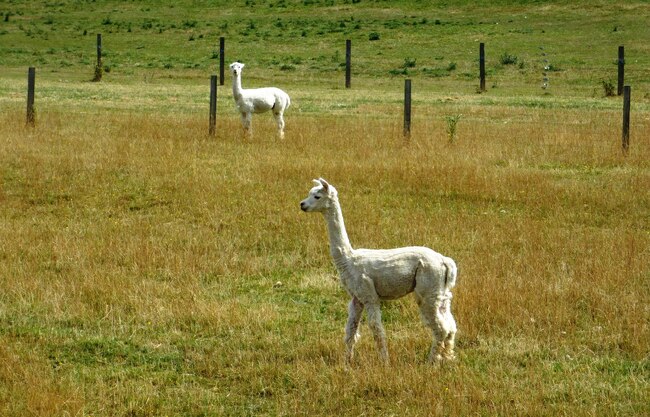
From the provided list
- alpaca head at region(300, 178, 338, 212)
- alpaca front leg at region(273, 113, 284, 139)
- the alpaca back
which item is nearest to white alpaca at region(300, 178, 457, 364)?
alpaca head at region(300, 178, 338, 212)

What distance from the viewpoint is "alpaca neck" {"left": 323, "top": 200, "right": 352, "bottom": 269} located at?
852 cm

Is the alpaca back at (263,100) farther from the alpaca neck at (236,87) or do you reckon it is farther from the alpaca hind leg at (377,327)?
the alpaca hind leg at (377,327)

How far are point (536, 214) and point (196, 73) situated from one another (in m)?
28.6

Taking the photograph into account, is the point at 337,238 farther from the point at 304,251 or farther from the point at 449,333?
the point at 304,251

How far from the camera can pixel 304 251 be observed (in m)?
12.6

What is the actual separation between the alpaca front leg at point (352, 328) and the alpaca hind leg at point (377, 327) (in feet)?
0.43

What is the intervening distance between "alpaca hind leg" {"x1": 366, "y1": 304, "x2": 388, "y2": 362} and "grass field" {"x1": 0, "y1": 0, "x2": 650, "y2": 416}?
0.16m

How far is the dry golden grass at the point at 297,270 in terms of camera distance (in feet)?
26.1

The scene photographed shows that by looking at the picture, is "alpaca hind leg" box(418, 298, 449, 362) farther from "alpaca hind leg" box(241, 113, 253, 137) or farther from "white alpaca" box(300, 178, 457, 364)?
"alpaca hind leg" box(241, 113, 253, 137)


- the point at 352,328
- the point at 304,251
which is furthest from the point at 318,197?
the point at 304,251

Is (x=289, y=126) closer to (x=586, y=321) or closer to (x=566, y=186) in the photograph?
(x=566, y=186)

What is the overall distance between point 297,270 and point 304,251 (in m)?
0.80

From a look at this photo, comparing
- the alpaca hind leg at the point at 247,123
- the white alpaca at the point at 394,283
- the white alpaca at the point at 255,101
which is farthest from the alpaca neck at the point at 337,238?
the white alpaca at the point at 255,101

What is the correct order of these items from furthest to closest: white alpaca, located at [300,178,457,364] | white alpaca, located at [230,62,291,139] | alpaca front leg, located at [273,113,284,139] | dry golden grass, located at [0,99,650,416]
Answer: white alpaca, located at [230,62,291,139]
alpaca front leg, located at [273,113,284,139]
white alpaca, located at [300,178,457,364]
dry golden grass, located at [0,99,650,416]
